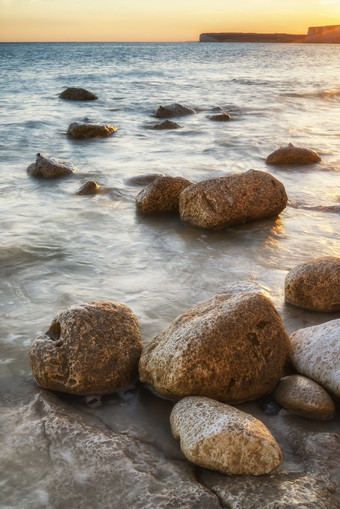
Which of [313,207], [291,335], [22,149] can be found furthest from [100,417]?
[22,149]

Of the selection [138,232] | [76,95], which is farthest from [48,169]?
[76,95]

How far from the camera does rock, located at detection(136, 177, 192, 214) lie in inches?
261

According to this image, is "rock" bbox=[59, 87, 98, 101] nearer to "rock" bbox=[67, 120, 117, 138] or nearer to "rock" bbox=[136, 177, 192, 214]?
"rock" bbox=[67, 120, 117, 138]

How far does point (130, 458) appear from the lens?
2.72 metres

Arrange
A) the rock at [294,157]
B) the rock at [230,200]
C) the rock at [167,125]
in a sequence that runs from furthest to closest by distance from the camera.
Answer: the rock at [167,125] < the rock at [294,157] < the rock at [230,200]

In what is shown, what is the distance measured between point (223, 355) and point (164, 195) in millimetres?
3831

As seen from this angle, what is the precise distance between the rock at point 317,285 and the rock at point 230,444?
1778 mm

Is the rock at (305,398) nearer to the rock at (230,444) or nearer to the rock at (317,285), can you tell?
the rock at (230,444)

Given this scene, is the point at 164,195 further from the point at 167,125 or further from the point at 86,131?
the point at 167,125

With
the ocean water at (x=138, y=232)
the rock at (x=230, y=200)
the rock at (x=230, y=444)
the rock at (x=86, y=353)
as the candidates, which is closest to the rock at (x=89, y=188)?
the ocean water at (x=138, y=232)

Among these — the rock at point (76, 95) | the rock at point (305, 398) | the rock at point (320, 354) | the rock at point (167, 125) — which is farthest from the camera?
the rock at point (76, 95)

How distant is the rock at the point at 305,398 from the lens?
3021 mm

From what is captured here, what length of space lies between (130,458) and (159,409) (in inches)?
19.5

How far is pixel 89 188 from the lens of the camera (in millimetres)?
7785
